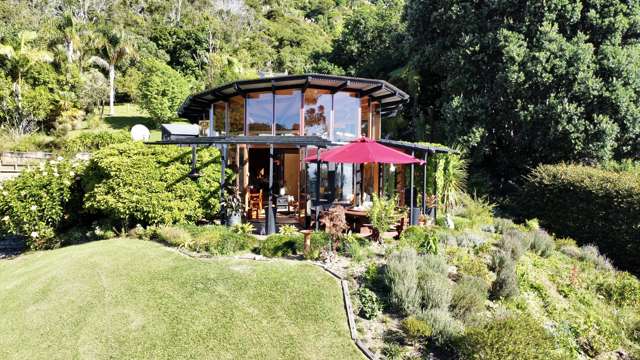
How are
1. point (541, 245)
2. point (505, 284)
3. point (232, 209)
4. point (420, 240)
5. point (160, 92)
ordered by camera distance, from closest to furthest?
point (505, 284)
point (420, 240)
point (541, 245)
point (232, 209)
point (160, 92)

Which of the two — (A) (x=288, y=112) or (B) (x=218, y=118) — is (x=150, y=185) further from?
(A) (x=288, y=112)

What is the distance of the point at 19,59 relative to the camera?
29.4m

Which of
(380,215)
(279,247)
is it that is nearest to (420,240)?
(380,215)

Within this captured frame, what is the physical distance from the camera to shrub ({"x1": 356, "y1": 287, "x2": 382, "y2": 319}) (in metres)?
7.16

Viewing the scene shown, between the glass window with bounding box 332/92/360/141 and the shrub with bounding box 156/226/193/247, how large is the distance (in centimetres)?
675

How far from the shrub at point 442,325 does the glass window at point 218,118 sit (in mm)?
12203

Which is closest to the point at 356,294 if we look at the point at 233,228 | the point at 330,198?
the point at 233,228

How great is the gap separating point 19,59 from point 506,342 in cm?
3767

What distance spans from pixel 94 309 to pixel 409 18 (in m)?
23.0

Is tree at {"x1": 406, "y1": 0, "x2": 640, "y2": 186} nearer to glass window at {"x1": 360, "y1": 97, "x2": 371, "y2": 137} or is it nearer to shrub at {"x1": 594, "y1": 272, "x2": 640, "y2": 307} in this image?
glass window at {"x1": 360, "y1": 97, "x2": 371, "y2": 137}

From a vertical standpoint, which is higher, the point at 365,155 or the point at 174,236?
the point at 365,155

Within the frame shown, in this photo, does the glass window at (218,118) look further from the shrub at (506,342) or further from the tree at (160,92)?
the tree at (160,92)

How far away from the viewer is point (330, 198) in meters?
15.0

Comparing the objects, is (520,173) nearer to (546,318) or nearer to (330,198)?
(330,198)
